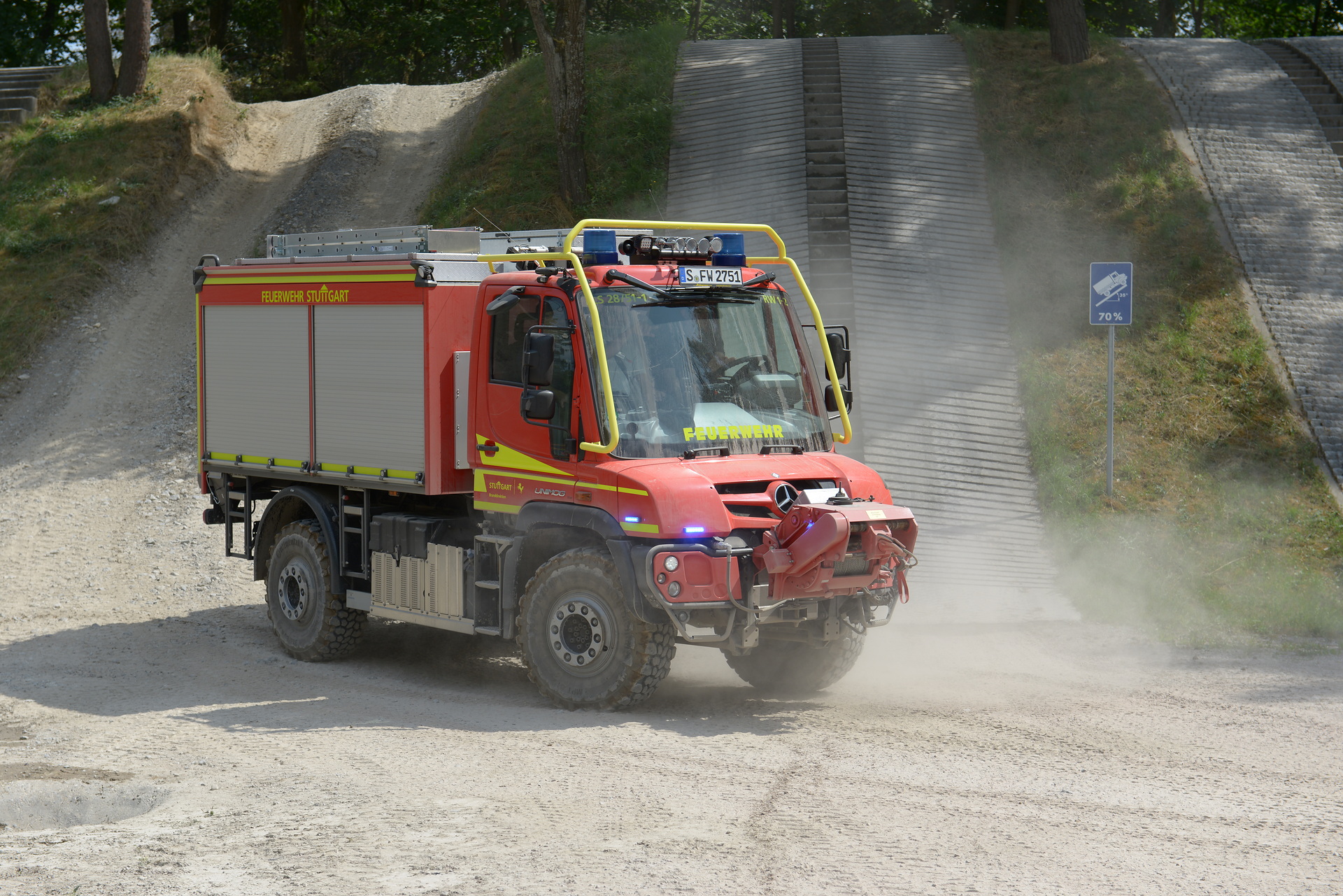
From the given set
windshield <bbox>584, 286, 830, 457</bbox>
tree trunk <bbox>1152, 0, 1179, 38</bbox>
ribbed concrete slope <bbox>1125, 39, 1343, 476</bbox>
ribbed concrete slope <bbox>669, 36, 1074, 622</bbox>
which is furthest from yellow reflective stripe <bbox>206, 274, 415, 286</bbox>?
tree trunk <bbox>1152, 0, 1179, 38</bbox>

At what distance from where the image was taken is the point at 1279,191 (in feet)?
68.0

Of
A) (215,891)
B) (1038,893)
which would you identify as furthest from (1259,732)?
(215,891)

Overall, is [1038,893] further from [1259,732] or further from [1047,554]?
[1047,554]

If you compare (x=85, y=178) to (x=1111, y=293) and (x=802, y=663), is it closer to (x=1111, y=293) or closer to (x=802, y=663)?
(x=1111, y=293)

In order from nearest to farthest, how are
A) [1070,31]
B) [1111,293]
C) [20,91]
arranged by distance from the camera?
[1111,293] → [1070,31] → [20,91]

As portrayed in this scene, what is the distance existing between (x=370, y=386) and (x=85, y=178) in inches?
668

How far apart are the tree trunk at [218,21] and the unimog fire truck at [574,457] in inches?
1241

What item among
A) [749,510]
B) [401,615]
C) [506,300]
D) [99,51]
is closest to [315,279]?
[506,300]

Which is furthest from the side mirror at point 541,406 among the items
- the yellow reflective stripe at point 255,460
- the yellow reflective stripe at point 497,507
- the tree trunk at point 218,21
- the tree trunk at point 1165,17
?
the tree trunk at point 218,21

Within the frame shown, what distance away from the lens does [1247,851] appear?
19.5ft

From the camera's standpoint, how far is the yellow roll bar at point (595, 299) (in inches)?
337

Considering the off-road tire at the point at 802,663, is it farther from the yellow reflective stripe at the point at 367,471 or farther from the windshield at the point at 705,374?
the yellow reflective stripe at the point at 367,471

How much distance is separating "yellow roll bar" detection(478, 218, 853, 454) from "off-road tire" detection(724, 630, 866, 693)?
1567 millimetres

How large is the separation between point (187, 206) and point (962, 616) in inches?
727
